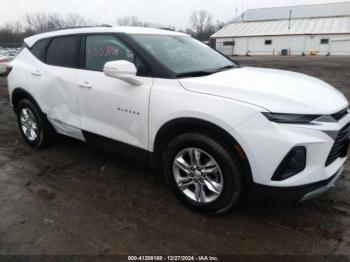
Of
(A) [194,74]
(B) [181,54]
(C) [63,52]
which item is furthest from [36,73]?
(A) [194,74]

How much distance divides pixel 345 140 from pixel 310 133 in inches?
24.3

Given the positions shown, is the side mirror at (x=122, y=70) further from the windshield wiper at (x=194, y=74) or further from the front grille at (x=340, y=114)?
the front grille at (x=340, y=114)

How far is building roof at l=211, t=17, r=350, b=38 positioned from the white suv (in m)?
45.6

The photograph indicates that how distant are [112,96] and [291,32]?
155ft

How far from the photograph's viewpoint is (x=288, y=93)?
2682 millimetres

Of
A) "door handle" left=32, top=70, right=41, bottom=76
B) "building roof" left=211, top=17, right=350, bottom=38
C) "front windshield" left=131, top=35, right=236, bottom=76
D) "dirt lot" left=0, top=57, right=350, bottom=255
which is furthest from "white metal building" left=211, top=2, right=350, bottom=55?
"dirt lot" left=0, top=57, right=350, bottom=255

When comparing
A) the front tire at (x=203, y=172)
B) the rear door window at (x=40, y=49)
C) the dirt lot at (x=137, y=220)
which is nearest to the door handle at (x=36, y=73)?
the rear door window at (x=40, y=49)

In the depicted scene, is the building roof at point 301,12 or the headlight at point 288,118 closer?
the headlight at point 288,118

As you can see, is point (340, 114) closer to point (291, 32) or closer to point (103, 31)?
point (103, 31)

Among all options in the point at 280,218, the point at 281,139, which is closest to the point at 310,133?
the point at 281,139

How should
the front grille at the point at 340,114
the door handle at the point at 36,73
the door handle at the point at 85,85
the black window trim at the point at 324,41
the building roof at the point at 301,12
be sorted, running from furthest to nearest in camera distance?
the building roof at the point at 301,12
the black window trim at the point at 324,41
the door handle at the point at 36,73
the door handle at the point at 85,85
the front grille at the point at 340,114

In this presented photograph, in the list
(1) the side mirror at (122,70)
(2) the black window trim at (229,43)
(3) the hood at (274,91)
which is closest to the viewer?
(3) the hood at (274,91)

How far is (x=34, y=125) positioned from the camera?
4695 mm

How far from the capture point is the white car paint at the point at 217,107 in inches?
98.1
